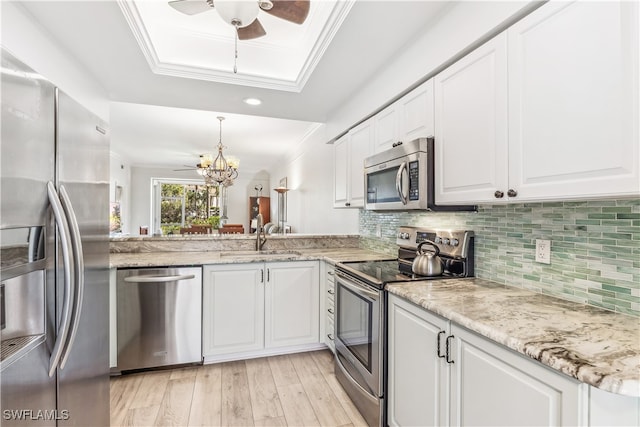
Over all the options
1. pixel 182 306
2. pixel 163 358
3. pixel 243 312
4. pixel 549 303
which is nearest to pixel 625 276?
pixel 549 303

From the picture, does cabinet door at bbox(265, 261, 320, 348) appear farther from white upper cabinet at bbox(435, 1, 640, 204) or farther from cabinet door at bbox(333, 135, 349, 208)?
white upper cabinet at bbox(435, 1, 640, 204)

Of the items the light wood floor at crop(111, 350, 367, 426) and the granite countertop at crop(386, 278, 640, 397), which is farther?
the light wood floor at crop(111, 350, 367, 426)

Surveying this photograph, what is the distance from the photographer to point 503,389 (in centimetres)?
103

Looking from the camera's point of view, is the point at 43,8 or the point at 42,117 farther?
the point at 43,8

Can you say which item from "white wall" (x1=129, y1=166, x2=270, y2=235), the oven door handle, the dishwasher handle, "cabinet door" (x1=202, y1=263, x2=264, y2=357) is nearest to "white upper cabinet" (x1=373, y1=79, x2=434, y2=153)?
the oven door handle

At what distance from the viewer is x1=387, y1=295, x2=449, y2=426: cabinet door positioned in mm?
1315

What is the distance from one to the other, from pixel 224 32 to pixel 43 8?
1019mm

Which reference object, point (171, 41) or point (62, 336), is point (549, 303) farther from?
point (171, 41)

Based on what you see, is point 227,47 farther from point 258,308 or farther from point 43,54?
point 258,308

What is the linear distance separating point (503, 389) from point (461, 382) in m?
0.20

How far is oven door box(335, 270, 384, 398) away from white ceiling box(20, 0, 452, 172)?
1.48 meters

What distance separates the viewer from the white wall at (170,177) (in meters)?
8.34

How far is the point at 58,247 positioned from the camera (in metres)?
→ 1.11

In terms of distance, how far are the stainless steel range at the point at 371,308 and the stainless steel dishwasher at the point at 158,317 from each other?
1.15m
